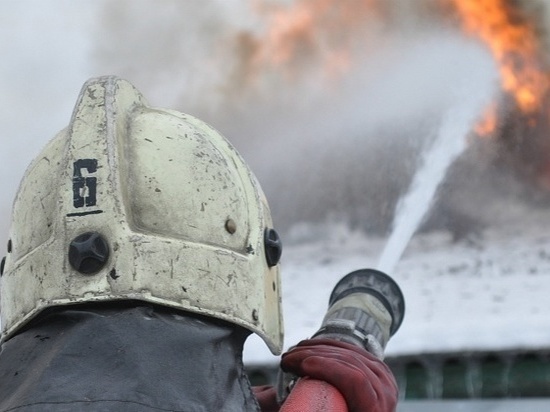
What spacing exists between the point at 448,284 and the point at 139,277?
10.6ft

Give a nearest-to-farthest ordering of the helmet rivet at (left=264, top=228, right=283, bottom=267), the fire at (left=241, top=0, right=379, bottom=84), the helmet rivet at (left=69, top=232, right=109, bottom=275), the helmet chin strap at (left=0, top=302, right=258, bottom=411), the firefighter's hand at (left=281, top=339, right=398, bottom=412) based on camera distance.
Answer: the helmet chin strap at (left=0, top=302, right=258, bottom=411), the helmet rivet at (left=69, top=232, right=109, bottom=275), the firefighter's hand at (left=281, top=339, right=398, bottom=412), the helmet rivet at (left=264, top=228, right=283, bottom=267), the fire at (left=241, top=0, right=379, bottom=84)

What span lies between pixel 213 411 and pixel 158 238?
0.33 m

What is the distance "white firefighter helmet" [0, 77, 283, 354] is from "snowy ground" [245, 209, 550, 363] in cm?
199

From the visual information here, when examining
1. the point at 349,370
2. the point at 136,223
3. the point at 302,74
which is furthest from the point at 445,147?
the point at 136,223

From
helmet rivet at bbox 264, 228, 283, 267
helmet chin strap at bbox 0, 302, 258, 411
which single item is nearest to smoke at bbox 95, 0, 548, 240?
helmet rivet at bbox 264, 228, 283, 267

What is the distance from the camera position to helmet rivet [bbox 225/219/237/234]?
1999 millimetres

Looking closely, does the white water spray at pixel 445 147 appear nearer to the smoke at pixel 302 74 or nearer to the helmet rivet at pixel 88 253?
the smoke at pixel 302 74

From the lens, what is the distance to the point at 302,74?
21.3 ft

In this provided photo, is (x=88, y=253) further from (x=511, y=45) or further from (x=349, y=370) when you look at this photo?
(x=511, y=45)

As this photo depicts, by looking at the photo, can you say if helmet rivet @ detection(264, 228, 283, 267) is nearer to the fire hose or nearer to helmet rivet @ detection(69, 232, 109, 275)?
the fire hose

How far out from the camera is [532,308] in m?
4.34

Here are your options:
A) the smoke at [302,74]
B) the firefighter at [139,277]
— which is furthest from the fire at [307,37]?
the firefighter at [139,277]

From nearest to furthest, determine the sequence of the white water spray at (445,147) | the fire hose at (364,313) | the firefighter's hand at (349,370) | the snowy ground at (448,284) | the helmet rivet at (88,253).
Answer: the helmet rivet at (88,253) < the firefighter's hand at (349,370) < the fire hose at (364,313) < the snowy ground at (448,284) < the white water spray at (445,147)

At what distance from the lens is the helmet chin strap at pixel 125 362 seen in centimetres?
171
